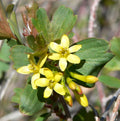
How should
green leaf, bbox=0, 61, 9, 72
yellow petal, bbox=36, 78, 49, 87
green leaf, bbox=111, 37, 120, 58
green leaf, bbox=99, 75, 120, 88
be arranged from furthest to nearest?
green leaf, bbox=0, 61, 9, 72, green leaf, bbox=111, 37, 120, 58, green leaf, bbox=99, 75, 120, 88, yellow petal, bbox=36, 78, 49, 87

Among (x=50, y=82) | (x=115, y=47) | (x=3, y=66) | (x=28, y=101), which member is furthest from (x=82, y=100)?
(x=3, y=66)

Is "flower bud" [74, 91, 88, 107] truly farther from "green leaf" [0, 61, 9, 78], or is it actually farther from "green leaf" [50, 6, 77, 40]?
"green leaf" [0, 61, 9, 78]

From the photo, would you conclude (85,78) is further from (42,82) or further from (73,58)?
(42,82)

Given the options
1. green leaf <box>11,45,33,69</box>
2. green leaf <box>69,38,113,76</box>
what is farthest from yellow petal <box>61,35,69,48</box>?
green leaf <box>11,45,33,69</box>

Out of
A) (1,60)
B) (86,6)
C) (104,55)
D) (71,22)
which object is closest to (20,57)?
(71,22)

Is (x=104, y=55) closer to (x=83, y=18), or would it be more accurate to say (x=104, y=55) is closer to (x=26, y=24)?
(x=26, y=24)

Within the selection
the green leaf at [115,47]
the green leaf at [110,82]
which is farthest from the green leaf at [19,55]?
the green leaf at [115,47]
